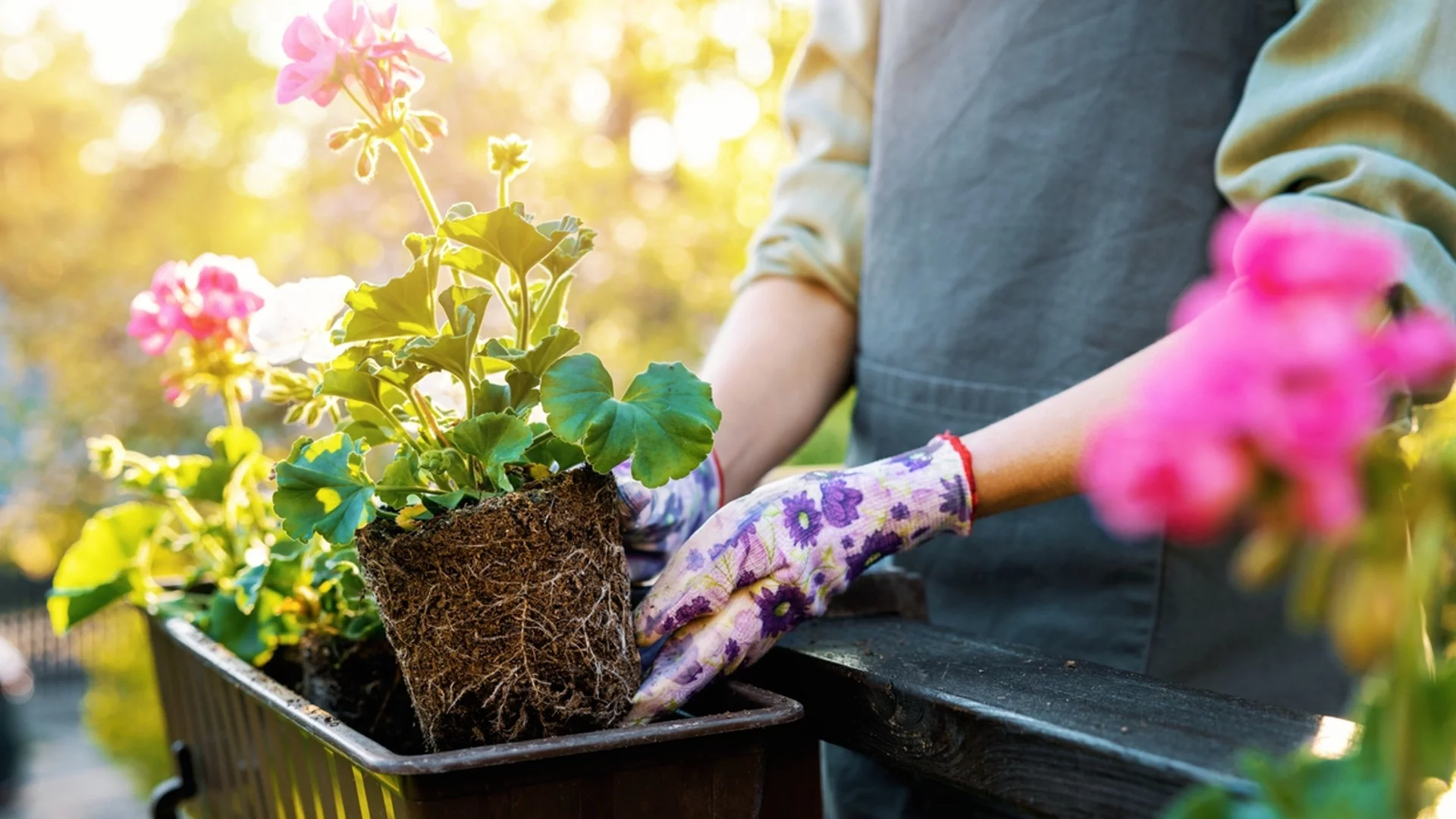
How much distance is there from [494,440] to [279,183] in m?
9.96

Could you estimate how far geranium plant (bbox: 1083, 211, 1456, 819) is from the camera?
325 mm

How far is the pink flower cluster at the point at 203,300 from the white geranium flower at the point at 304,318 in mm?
278

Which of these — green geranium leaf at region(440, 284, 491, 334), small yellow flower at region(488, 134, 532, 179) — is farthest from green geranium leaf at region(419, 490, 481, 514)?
small yellow flower at region(488, 134, 532, 179)

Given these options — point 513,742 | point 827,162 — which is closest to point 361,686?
point 513,742

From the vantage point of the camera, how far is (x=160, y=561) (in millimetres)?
5781

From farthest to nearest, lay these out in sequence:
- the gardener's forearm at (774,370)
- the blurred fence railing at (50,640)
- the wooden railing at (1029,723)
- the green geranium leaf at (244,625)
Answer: the blurred fence railing at (50,640)
the gardener's forearm at (774,370)
the green geranium leaf at (244,625)
the wooden railing at (1029,723)

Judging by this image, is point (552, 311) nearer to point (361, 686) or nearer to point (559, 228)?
point (559, 228)

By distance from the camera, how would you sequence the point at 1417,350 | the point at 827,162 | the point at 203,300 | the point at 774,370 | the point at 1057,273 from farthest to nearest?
the point at 827,162 < the point at 774,370 < the point at 1057,273 < the point at 203,300 < the point at 1417,350

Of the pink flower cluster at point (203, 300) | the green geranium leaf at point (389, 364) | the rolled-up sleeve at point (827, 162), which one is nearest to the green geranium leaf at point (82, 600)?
the pink flower cluster at point (203, 300)

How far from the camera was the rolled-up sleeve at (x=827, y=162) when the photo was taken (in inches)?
61.7

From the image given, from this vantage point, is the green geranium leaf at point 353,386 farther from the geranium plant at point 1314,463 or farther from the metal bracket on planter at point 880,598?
the geranium plant at point 1314,463

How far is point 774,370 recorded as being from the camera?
146 centimetres

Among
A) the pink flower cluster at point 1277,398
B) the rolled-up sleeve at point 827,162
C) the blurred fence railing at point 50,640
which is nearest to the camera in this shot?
the pink flower cluster at point 1277,398

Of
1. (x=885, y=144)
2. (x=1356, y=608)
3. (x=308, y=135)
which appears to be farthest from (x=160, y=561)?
(x=1356, y=608)
